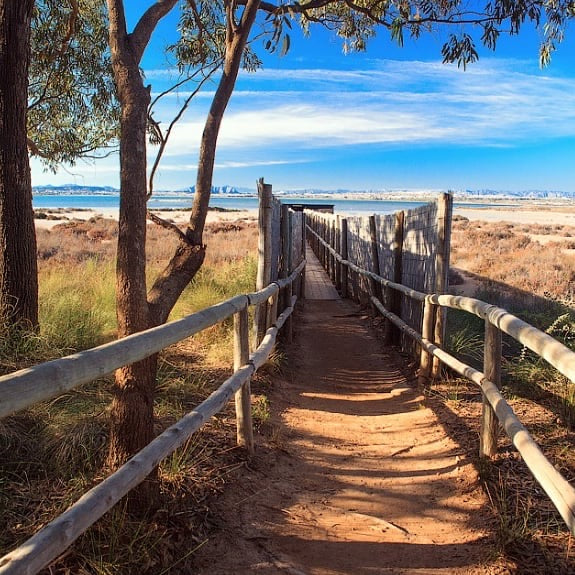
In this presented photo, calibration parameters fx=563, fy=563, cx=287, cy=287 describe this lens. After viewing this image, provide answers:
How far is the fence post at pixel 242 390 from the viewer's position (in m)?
4.04

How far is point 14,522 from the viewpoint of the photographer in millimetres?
2885

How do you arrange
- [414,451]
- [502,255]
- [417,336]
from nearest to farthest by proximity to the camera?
[414,451] → [417,336] → [502,255]

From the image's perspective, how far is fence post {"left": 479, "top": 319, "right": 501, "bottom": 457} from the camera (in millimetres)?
3713

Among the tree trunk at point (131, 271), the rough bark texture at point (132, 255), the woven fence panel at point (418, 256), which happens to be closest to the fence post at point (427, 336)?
the woven fence panel at point (418, 256)

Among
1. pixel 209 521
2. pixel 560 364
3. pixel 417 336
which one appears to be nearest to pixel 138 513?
pixel 209 521

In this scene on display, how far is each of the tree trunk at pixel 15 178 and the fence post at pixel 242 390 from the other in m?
2.71

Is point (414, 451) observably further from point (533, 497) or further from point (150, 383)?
point (150, 383)

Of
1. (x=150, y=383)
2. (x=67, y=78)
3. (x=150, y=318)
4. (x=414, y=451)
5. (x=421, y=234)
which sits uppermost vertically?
(x=67, y=78)

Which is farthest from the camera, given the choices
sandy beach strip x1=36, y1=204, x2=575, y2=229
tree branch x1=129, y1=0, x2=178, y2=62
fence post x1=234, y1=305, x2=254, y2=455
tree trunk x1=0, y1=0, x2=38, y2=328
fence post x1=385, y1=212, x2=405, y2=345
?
sandy beach strip x1=36, y1=204, x2=575, y2=229

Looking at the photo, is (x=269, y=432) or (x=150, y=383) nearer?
(x=150, y=383)

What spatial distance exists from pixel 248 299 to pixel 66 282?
580 cm

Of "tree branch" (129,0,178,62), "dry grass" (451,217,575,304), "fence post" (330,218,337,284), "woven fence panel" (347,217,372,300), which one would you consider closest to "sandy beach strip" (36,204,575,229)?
"fence post" (330,218,337,284)

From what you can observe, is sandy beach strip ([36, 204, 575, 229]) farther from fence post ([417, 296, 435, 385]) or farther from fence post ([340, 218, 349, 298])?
fence post ([417, 296, 435, 385])

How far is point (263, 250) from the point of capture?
21.1 ft
